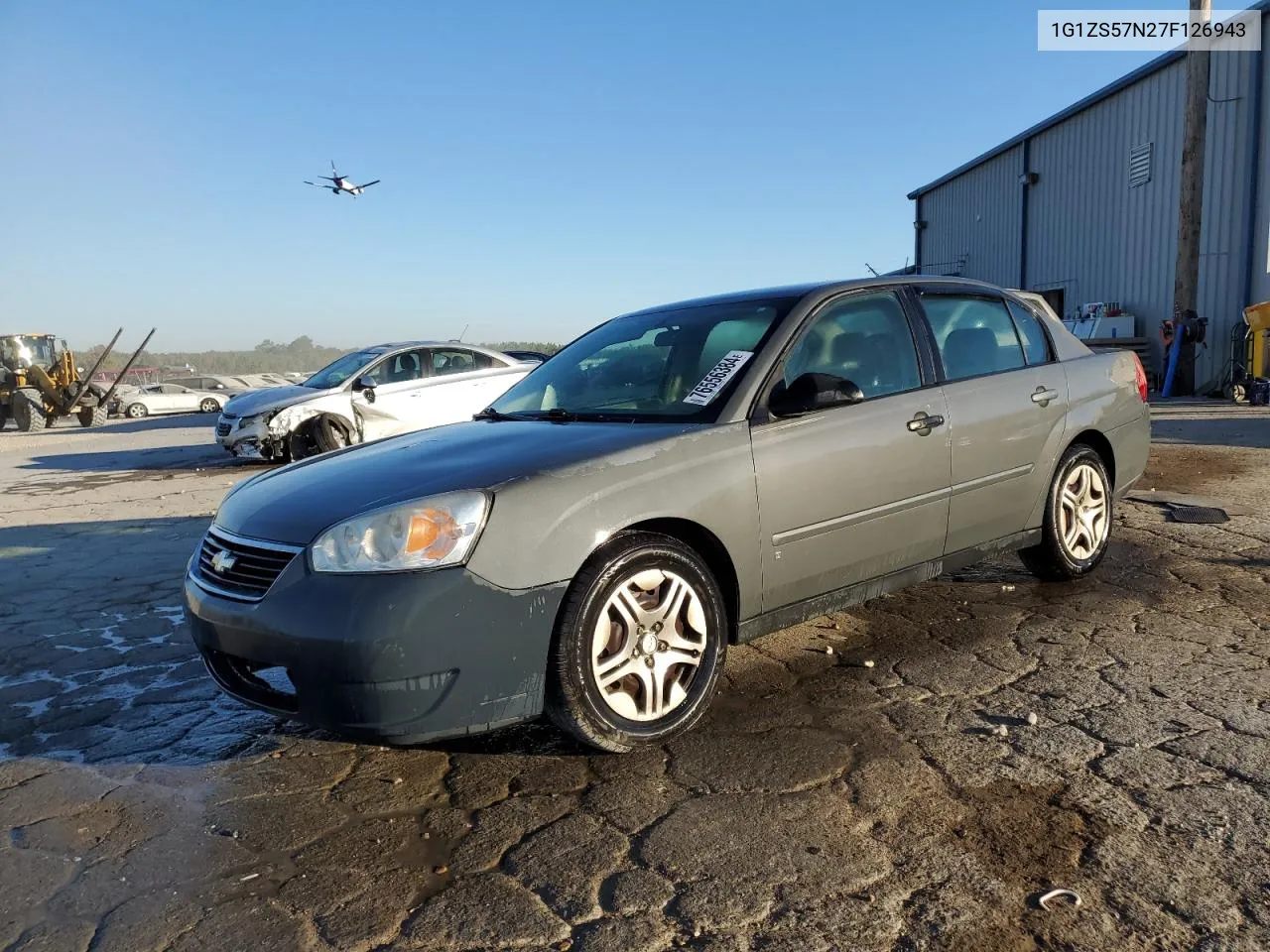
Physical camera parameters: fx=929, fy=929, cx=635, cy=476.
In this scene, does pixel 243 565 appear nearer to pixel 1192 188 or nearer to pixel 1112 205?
pixel 1192 188

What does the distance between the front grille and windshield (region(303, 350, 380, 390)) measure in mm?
8451

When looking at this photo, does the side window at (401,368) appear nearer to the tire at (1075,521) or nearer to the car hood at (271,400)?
the car hood at (271,400)

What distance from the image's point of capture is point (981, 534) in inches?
160

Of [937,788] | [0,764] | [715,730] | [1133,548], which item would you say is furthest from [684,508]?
[1133,548]

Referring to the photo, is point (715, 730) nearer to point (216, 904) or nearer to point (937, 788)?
point (937, 788)

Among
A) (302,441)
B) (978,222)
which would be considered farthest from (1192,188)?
(302,441)

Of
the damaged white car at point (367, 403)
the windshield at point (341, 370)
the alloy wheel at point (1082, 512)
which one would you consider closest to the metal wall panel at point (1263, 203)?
the damaged white car at point (367, 403)

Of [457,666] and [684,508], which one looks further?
[684,508]

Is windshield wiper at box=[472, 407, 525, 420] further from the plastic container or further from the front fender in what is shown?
the plastic container

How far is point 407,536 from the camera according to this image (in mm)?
2645

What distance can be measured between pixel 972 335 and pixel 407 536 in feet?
9.30

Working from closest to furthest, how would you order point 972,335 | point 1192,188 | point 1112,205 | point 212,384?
point 972,335
point 1192,188
point 1112,205
point 212,384

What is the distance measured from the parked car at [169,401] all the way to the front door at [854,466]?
102ft

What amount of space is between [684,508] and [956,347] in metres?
1.83
